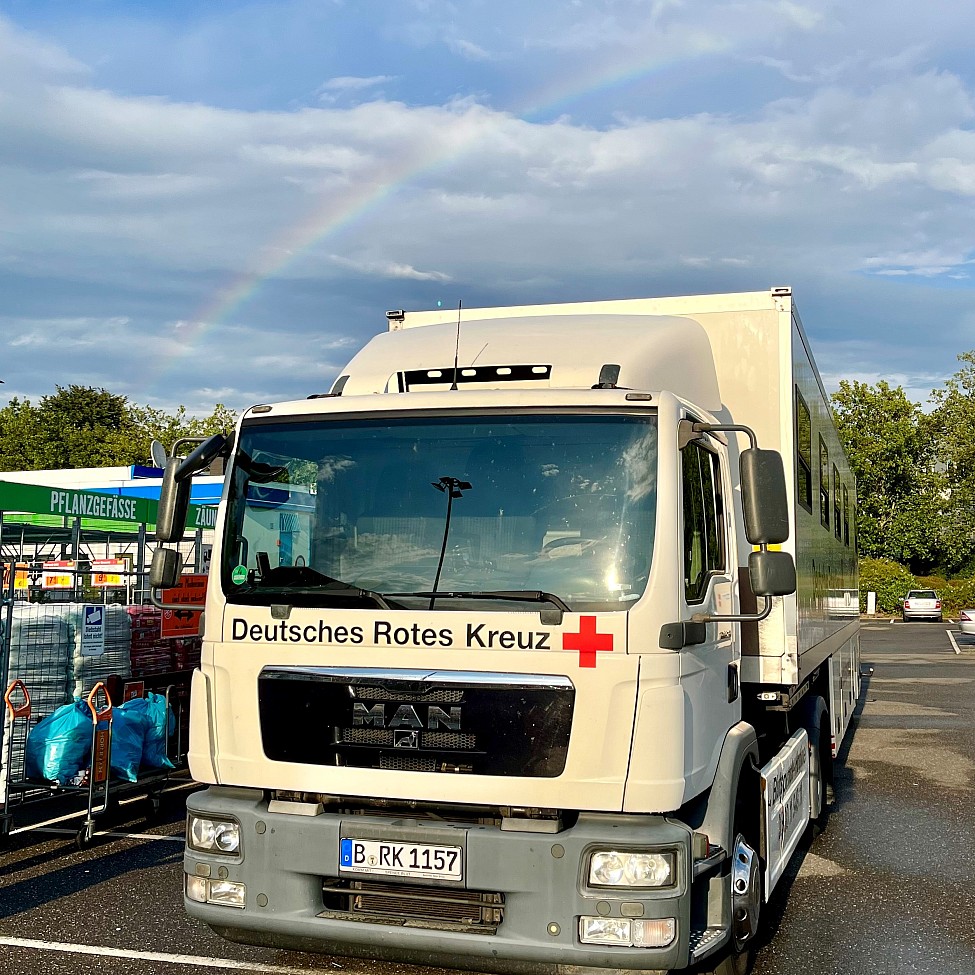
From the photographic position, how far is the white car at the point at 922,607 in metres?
45.3

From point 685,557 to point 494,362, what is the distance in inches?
52.3

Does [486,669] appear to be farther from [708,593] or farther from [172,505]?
[172,505]

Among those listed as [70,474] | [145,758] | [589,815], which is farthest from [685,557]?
[70,474]

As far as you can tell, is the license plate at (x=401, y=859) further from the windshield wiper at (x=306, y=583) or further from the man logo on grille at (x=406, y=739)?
the windshield wiper at (x=306, y=583)

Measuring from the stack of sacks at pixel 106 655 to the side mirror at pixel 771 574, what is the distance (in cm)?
555

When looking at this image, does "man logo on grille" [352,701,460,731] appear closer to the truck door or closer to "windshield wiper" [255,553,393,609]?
"windshield wiper" [255,553,393,609]

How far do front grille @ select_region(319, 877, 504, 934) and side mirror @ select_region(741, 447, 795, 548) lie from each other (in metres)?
1.71

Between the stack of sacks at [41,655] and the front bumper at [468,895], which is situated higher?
the stack of sacks at [41,655]

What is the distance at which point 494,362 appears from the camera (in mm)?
Result: 5164

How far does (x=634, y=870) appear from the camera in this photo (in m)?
4.09

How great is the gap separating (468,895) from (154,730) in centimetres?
490

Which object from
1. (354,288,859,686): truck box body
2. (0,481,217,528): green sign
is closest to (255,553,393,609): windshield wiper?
(354,288,859,686): truck box body

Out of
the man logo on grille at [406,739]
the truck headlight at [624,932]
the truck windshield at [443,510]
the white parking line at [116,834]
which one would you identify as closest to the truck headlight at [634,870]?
the truck headlight at [624,932]

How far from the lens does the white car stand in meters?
45.3
